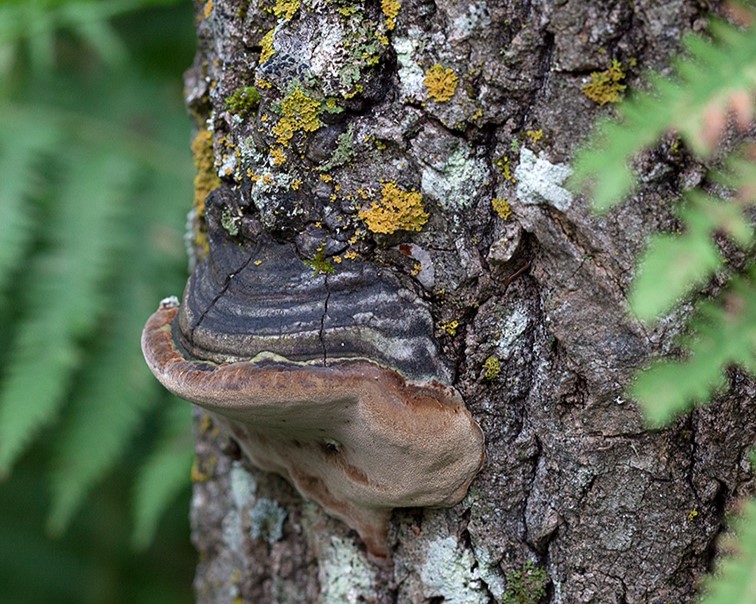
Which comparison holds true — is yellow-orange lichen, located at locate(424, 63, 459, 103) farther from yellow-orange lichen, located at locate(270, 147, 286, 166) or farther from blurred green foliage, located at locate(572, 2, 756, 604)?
blurred green foliage, located at locate(572, 2, 756, 604)

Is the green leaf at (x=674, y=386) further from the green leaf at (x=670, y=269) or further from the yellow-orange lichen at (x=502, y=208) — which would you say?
the yellow-orange lichen at (x=502, y=208)

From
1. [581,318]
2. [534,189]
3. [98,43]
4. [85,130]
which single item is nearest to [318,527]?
[581,318]

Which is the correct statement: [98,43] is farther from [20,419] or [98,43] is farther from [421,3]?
[421,3]

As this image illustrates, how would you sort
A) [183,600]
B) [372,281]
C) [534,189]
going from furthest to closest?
[183,600] < [372,281] < [534,189]

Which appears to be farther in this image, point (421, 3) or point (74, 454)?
point (74, 454)

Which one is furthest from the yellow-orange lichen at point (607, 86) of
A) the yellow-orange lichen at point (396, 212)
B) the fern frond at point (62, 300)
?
the fern frond at point (62, 300)

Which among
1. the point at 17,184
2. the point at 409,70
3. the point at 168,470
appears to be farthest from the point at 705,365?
the point at 17,184

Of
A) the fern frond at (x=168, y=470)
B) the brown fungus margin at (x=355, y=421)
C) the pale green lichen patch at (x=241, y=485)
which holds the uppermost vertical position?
the brown fungus margin at (x=355, y=421)
